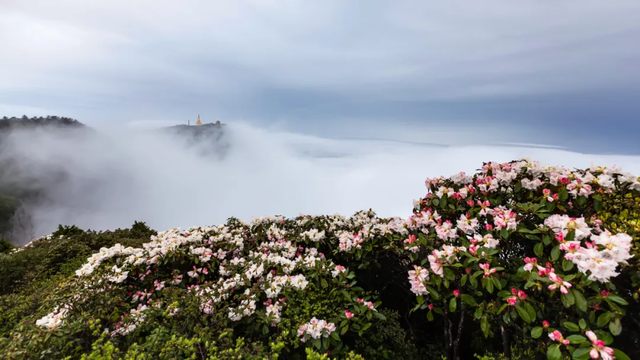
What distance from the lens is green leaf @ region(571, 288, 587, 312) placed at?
7.61 feet

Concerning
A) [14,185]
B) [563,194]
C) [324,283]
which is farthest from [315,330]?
[14,185]

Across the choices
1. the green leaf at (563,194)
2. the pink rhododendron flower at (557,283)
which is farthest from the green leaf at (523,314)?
the green leaf at (563,194)

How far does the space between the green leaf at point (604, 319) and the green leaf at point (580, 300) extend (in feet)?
0.50

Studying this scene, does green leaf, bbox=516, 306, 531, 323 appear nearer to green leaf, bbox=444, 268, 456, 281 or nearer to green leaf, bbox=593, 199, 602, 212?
green leaf, bbox=444, 268, 456, 281

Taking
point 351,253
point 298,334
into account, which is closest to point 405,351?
point 351,253

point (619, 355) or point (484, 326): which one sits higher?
point (619, 355)

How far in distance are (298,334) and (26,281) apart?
22.7 feet

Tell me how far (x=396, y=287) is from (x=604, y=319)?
3485mm

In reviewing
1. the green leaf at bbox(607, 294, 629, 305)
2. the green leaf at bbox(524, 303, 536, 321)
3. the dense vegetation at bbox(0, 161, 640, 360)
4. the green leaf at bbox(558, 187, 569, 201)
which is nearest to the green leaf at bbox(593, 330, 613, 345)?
the dense vegetation at bbox(0, 161, 640, 360)

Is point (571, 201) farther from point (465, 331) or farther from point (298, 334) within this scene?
point (298, 334)

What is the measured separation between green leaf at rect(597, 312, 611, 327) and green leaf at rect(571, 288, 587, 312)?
15cm

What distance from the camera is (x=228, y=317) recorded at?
11.8 feet

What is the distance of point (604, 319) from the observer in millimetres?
2307

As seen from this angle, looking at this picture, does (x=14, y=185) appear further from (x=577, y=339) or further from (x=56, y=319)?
(x=577, y=339)
